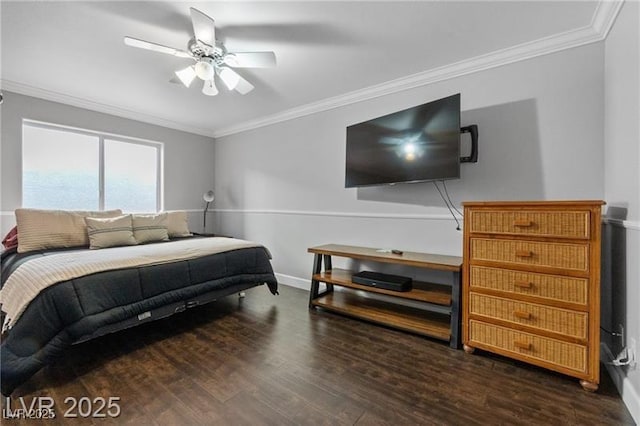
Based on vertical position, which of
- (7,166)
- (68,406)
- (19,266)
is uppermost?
(7,166)

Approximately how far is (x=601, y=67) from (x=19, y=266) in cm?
440

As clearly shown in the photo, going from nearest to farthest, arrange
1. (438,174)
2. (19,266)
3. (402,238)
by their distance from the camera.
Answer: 1. (19,266)
2. (438,174)
3. (402,238)

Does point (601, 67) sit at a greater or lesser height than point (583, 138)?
greater

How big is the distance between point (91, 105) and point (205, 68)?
2.33 meters

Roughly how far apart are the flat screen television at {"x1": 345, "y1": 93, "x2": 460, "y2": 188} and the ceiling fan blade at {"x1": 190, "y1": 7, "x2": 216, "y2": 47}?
1521mm

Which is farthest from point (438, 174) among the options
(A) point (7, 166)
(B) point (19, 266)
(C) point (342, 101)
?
(A) point (7, 166)

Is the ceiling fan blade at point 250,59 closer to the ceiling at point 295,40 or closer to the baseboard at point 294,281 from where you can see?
the ceiling at point 295,40

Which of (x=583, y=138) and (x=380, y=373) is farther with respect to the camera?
(x=583, y=138)

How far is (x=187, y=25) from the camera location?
195 centimetres

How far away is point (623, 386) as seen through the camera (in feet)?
5.06

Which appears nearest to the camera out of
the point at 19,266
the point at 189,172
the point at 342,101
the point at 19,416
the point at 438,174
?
the point at 19,416

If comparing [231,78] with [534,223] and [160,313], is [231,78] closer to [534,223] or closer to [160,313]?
[160,313]

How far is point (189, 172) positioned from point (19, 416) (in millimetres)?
3597

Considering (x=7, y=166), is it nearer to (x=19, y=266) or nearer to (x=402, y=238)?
(x=19, y=266)
